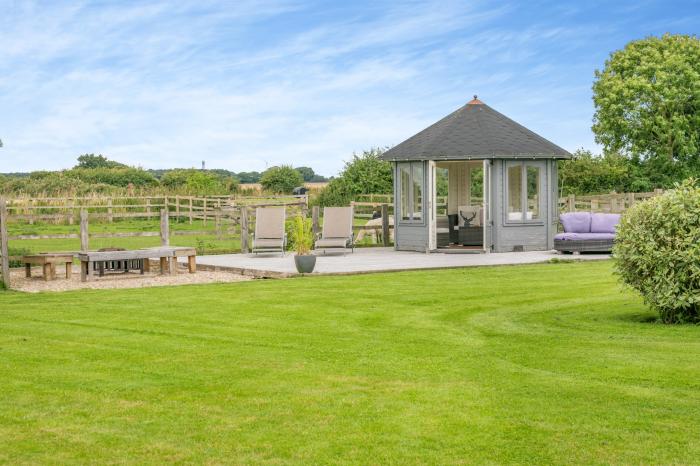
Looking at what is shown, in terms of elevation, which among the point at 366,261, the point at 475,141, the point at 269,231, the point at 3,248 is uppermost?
the point at 475,141

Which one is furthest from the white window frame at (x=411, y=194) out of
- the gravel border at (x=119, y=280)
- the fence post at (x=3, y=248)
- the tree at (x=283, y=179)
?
the tree at (x=283, y=179)

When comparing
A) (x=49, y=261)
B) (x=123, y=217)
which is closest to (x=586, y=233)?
(x=49, y=261)

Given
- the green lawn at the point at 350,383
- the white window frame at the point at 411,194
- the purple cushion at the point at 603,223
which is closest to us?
the green lawn at the point at 350,383

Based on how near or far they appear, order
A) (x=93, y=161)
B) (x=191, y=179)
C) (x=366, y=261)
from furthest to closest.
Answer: (x=93, y=161) < (x=191, y=179) < (x=366, y=261)

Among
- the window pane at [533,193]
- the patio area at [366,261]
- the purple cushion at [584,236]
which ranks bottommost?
the patio area at [366,261]

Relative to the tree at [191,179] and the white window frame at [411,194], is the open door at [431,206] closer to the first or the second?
the white window frame at [411,194]

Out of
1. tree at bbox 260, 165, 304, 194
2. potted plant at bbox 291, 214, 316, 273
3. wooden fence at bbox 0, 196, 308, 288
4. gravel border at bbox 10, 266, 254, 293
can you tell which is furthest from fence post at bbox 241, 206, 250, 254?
tree at bbox 260, 165, 304, 194

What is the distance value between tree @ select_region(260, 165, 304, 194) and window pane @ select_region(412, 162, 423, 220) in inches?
1435

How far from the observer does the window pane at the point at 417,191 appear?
21125 mm

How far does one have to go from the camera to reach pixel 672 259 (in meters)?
9.20

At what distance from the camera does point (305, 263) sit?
15445 millimetres

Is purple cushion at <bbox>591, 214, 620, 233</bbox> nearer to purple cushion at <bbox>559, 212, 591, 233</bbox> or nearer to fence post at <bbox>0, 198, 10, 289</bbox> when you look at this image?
purple cushion at <bbox>559, 212, 591, 233</bbox>

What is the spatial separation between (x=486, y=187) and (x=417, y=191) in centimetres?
168

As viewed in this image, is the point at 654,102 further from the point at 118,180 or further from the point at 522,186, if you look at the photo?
the point at 118,180
